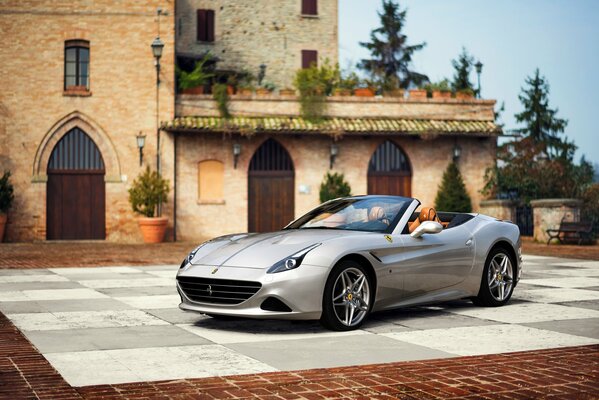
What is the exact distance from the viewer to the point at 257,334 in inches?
304

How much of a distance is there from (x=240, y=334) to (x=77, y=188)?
2262cm

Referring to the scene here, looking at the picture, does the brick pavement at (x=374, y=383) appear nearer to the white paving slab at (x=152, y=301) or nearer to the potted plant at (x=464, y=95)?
the white paving slab at (x=152, y=301)

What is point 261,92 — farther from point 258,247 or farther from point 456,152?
point 258,247

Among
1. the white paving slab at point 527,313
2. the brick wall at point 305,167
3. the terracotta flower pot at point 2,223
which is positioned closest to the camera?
the white paving slab at point 527,313

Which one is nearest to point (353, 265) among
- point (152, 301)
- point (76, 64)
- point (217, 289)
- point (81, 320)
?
point (217, 289)

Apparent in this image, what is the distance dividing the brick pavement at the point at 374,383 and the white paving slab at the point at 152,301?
3.47 m

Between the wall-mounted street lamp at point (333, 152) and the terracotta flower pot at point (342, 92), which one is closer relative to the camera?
the wall-mounted street lamp at point (333, 152)

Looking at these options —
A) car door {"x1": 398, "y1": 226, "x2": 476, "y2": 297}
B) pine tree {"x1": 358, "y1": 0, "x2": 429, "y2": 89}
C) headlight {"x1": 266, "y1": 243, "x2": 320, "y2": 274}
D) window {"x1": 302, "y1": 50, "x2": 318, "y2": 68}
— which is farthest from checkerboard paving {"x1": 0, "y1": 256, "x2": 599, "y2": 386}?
pine tree {"x1": 358, "y1": 0, "x2": 429, "y2": 89}

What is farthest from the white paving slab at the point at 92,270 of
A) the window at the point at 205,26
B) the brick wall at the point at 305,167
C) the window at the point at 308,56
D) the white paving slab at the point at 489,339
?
the window at the point at 308,56

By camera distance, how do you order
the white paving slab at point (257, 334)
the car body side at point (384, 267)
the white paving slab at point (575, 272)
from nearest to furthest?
the white paving slab at point (257, 334), the car body side at point (384, 267), the white paving slab at point (575, 272)

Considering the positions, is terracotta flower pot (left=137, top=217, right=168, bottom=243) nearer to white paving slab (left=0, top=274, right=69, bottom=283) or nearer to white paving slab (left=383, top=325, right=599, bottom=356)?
white paving slab (left=0, top=274, right=69, bottom=283)

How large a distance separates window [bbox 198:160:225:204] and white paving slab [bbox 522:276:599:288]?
57.7 feet

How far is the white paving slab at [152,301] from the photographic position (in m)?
9.95

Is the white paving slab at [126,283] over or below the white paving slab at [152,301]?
over
